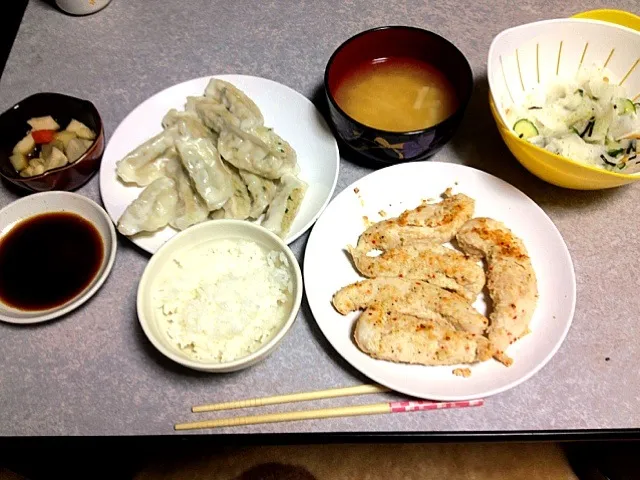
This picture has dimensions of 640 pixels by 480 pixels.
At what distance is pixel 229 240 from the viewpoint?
1.44 m

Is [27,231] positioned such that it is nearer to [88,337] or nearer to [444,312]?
[88,337]

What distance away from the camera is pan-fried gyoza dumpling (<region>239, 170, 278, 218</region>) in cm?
155

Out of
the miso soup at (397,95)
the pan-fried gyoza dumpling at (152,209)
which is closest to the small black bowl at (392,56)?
the miso soup at (397,95)

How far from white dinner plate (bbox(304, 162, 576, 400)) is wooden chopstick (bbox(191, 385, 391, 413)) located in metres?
0.06

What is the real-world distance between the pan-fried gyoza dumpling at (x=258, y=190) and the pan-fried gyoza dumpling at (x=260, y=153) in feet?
0.05

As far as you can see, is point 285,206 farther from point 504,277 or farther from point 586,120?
point 586,120

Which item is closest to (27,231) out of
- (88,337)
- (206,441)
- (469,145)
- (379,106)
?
(88,337)

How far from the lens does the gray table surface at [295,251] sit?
129 centimetres

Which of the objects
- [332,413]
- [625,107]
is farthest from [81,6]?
[625,107]

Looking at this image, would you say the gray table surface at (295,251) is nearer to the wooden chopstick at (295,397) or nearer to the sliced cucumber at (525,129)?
the wooden chopstick at (295,397)

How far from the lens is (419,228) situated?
4.75 feet

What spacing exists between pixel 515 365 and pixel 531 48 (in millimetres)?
920

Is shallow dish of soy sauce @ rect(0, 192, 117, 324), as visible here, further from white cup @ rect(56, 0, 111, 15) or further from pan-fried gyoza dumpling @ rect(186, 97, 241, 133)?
white cup @ rect(56, 0, 111, 15)

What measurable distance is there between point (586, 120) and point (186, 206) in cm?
112
